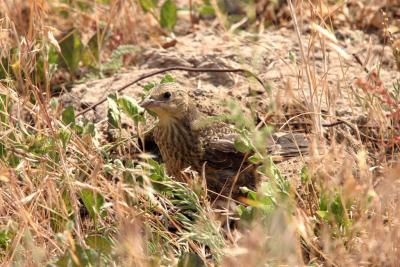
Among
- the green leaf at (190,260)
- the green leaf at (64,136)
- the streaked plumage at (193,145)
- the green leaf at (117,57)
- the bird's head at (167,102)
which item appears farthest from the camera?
the green leaf at (117,57)

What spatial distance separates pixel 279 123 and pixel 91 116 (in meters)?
1.26

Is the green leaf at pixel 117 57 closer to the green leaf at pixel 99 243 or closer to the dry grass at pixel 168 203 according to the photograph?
the dry grass at pixel 168 203

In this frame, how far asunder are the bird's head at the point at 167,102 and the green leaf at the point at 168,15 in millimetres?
1525

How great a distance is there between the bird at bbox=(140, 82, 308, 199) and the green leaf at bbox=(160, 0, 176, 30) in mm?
1506

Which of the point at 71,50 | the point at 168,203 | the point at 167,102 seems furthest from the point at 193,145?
the point at 71,50

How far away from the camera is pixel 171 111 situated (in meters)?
5.49

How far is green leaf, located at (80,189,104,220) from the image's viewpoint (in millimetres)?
4488

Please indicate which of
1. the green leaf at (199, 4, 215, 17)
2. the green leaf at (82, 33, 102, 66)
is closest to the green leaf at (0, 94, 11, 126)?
the green leaf at (82, 33, 102, 66)

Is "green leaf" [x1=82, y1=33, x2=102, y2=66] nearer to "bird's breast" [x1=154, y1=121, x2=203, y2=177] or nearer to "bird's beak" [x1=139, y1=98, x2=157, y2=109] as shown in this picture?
"bird's breast" [x1=154, y1=121, x2=203, y2=177]

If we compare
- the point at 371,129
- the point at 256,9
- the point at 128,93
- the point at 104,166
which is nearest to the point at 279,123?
the point at 371,129

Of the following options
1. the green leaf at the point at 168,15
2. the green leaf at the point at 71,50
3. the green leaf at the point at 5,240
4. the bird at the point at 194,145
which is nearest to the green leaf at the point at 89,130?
the bird at the point at 194,145

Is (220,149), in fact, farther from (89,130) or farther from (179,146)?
(89,130)

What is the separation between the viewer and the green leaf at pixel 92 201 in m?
4.49

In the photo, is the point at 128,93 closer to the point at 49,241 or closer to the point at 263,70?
the point at 263,70
